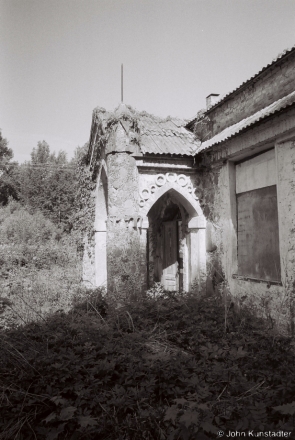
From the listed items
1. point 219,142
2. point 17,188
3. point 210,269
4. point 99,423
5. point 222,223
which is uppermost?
point 17,188

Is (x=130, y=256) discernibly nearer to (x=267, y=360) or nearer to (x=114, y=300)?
(x=114, y=300)

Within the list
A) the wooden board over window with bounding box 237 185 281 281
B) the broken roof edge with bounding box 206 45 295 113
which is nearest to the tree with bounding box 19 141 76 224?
the broken roof edge with bounding box 206 45 295 113

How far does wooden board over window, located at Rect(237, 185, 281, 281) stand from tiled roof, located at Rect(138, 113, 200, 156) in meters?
2.10

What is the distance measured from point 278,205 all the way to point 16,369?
4.95m

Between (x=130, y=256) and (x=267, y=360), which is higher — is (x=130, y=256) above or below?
above

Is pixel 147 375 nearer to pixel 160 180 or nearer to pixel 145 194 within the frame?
pixel 145 194

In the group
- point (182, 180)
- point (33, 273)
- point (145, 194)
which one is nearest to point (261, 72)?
point (182, 180)

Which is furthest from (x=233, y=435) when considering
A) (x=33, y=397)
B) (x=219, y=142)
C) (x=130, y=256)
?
(x=219, y=142)

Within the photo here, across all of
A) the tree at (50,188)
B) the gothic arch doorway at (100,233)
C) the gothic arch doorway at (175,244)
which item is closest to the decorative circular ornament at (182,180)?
the gothic arch doorway at (175,244)

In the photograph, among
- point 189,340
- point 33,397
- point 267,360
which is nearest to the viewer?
point 33,397

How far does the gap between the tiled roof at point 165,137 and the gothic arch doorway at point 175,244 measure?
109cm

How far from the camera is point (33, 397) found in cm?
313

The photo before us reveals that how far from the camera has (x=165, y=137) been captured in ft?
30.6

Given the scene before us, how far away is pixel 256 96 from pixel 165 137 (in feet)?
8.76
